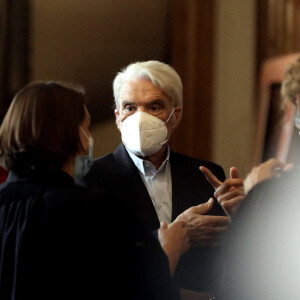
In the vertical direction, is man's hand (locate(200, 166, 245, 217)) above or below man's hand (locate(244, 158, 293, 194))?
below

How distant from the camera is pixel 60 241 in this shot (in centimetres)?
136

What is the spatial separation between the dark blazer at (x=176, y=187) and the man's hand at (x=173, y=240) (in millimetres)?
29

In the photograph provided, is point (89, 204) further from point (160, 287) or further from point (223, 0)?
point (223, 0)

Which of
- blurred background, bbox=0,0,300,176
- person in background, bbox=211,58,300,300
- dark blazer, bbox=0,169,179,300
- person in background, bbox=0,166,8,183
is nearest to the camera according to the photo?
dark blazer, bbox=0,169,179,300

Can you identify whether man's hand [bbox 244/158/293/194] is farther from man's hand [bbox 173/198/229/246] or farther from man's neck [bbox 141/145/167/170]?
man's neck [bbox 141/145/167/170]

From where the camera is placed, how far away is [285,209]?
1680mm

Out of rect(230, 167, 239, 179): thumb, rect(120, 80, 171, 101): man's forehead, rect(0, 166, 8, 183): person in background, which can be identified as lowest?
rect(0, 166, 8, 183): person in background

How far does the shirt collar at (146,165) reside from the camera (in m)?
1.82

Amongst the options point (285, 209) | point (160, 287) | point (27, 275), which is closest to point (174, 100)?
point (285, 209)

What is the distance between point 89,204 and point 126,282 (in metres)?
0.23

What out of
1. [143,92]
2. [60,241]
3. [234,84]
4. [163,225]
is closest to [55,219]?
[60,241]

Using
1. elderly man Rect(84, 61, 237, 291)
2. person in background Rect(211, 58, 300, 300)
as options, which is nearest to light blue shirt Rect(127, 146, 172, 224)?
elderly man Rect(84, 61, 237, 291)

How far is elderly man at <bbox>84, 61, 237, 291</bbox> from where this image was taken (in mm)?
1741

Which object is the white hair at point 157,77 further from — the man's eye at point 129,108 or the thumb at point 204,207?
the thumb at point 204,207
